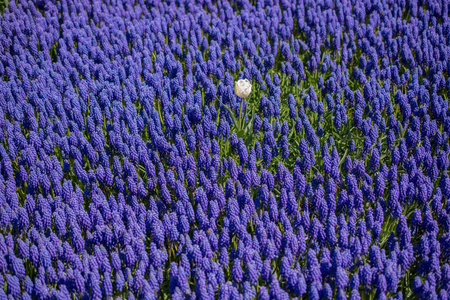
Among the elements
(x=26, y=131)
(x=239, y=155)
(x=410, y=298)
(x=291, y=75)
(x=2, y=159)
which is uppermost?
(x=291, y=75)

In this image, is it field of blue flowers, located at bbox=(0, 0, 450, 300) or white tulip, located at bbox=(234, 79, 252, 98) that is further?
white tulip, located at bbox=(234, 79, 252, 98)

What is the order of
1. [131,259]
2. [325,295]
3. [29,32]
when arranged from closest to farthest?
1. [325,295]
2. [131,259]
3. [29,32]

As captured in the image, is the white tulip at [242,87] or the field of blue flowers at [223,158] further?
the white tulip at [242,87]

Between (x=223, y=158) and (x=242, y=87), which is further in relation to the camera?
(x=242, y=87)

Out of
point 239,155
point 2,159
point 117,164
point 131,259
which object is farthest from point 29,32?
point 131,259

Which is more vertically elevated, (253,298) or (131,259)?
(131,259)

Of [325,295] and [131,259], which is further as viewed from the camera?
[131,259]

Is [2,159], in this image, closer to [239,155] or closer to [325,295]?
[239,155]

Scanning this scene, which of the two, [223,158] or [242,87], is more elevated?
[242,87]
